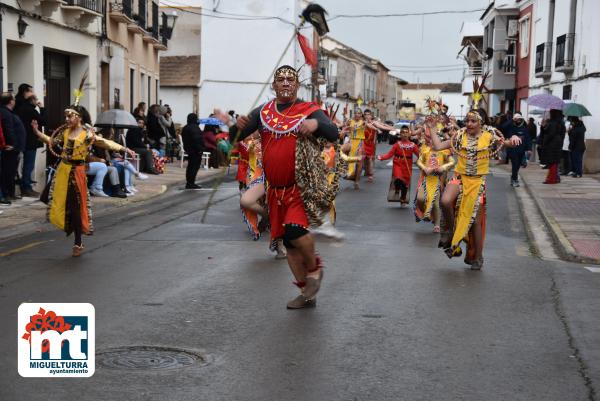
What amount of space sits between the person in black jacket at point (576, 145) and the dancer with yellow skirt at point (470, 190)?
16.0 metres

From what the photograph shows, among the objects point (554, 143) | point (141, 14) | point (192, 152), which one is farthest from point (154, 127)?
point (554, 143)

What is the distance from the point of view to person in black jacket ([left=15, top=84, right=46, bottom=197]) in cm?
1609

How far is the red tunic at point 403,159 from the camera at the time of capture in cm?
1650

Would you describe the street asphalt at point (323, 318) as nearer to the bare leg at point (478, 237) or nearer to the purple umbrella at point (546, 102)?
the bare leg at point (478, 237)

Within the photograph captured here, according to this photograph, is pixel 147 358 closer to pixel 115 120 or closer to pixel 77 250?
pixel 77 250

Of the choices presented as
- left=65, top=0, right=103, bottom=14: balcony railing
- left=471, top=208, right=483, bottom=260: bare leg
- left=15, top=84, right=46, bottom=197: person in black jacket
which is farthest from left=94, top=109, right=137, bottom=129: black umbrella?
left=471, top=208, right=483, bottom=260: bare leg

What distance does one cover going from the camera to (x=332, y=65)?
79500 millimetres

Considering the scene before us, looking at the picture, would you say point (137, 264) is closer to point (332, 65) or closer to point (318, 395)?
point (318, 395)

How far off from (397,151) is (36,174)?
768cm

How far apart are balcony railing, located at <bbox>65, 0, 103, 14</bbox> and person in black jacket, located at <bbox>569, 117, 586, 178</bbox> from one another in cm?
1333

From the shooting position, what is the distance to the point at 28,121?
16062 mm

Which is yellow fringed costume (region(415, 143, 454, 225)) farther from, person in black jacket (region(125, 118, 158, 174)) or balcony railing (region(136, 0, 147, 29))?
balcony railing (region(136, 0, 147, 29))

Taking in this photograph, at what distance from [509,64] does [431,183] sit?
3474 centimetres

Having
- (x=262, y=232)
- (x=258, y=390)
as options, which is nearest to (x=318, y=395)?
(x=258, y=390)
